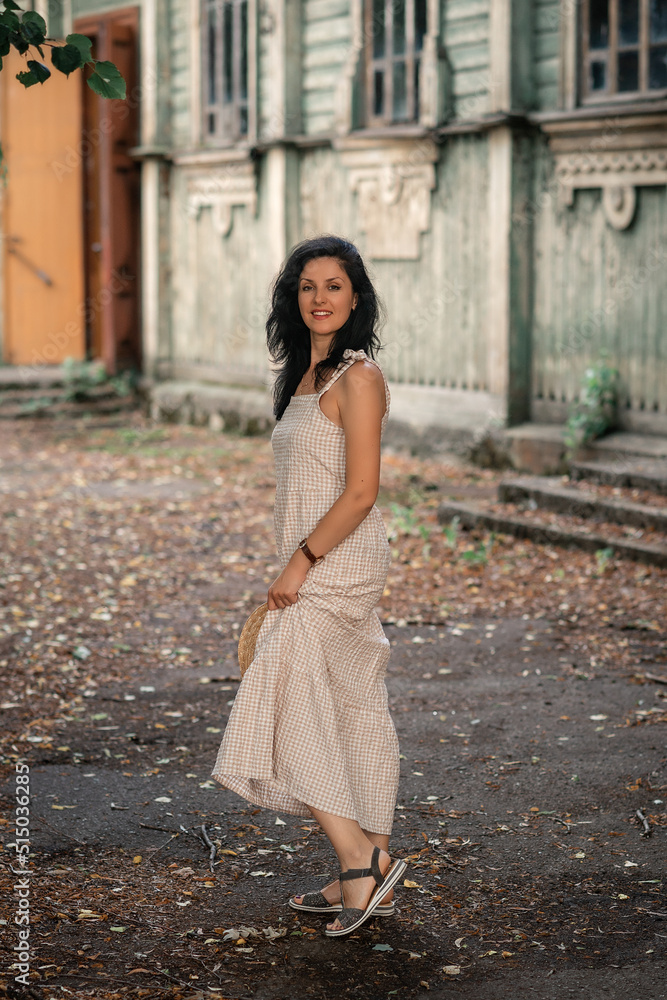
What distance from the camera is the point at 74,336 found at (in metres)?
14.2

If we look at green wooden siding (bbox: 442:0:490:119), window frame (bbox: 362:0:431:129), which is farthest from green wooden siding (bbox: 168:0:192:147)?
green wooden siding (bbox: 442:0:490:119)

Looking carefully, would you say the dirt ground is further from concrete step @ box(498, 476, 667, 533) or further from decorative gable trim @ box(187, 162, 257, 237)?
decorative gable trim @ box(187, 162, 257, 237)

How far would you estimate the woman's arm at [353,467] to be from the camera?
9.71ft

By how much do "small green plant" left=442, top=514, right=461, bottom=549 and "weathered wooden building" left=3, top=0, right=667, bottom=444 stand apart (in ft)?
5.48

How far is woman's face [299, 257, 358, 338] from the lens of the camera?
3.08 m

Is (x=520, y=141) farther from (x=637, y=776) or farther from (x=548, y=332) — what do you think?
(x=637, y=776)

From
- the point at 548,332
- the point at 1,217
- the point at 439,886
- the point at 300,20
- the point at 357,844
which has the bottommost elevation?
the point at 439,886

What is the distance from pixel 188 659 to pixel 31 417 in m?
7.87

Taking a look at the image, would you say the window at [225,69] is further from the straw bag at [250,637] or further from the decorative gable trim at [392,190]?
the straw bag at [250,637]

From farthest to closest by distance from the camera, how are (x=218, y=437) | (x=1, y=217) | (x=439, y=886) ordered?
(x=1, y=217) → (x=218, y=437) → (x=439, y=886)

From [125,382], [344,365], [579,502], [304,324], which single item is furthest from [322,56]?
[344,365]

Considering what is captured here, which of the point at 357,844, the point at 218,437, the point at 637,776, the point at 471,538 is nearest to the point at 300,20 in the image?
the point at 218,437

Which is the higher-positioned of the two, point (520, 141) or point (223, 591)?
point (520, 141)

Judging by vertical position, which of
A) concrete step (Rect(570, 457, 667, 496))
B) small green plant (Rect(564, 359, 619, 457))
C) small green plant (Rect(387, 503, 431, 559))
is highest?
small green plant (Rect(564, 359, 619, 457))
